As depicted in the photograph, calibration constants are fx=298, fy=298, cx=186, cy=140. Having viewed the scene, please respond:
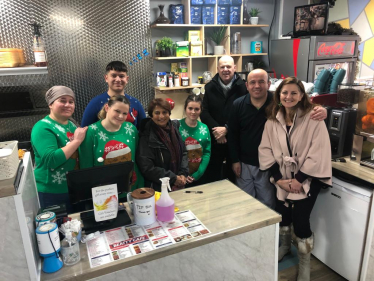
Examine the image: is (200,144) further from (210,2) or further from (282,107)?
(210,2)

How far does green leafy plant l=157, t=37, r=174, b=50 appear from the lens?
11.5 feet

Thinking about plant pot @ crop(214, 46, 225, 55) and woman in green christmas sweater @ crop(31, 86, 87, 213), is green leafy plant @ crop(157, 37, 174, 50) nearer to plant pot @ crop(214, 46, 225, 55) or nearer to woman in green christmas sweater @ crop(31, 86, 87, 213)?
plant pot @ crop(214, 46, 225, 55)

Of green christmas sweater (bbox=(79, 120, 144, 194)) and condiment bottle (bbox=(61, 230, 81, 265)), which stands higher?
green christmas sweater (bbox=(79, 120, 144, 194))

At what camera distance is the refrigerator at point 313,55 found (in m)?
3.56

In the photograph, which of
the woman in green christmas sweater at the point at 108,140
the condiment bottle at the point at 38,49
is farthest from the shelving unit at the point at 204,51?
the woman in green christmas sweater at the point at 108,140

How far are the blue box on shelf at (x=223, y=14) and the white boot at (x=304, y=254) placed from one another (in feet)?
9.42

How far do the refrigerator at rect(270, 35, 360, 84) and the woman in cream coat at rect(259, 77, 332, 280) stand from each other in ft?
6.08

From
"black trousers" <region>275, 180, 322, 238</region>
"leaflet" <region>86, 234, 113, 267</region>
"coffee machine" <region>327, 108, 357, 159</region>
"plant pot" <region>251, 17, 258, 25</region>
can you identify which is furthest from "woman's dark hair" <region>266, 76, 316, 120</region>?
"plant pot" <region>251, 17, 258, 25</region>

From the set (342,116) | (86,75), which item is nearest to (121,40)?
(86,75)

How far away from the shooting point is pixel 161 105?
1.94 meters

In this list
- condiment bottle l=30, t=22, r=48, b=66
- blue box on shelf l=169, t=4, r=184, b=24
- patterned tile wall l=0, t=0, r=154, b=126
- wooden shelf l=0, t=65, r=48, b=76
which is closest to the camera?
wooden shelf l=0, t=65, r=48, b=76

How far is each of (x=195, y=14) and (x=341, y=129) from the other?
7.66 ft

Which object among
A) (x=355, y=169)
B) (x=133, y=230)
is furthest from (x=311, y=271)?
(x=133, y=230)

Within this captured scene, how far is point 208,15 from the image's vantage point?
3713 mm
